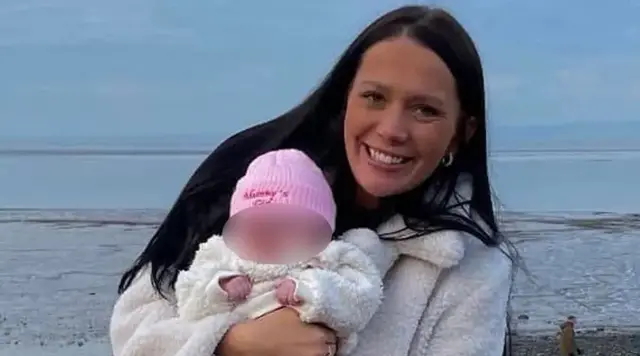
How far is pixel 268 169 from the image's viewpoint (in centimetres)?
280

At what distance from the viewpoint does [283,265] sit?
2705 mm

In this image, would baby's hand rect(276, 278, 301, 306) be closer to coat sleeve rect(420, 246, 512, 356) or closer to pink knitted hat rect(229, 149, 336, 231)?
pink knitted hat rect(229, 149, 336, 231)

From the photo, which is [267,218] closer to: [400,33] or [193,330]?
[193,330]

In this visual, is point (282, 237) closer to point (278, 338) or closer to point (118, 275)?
point (278, 338)

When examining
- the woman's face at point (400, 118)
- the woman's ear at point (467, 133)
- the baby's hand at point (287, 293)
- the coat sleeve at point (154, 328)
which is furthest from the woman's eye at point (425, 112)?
the coat sleeve at point (154, 328)

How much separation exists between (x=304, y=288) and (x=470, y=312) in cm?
38

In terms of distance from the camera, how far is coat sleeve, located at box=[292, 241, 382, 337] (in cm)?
261

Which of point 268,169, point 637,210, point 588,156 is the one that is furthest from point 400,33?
point 588,156

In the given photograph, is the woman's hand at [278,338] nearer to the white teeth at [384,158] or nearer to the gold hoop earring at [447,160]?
the white teeth at [384,158]

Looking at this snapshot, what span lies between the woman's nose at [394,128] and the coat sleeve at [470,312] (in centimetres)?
33

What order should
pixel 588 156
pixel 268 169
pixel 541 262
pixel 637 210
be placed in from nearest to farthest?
pixel 268 169 < pixel 541 262 < pixel 637 210 < pixel 588 156

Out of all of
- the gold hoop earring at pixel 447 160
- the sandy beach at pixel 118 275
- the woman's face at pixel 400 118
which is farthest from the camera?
the sandy beach at pixel 118 275

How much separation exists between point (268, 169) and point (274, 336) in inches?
14.4

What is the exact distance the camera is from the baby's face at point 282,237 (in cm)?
271
